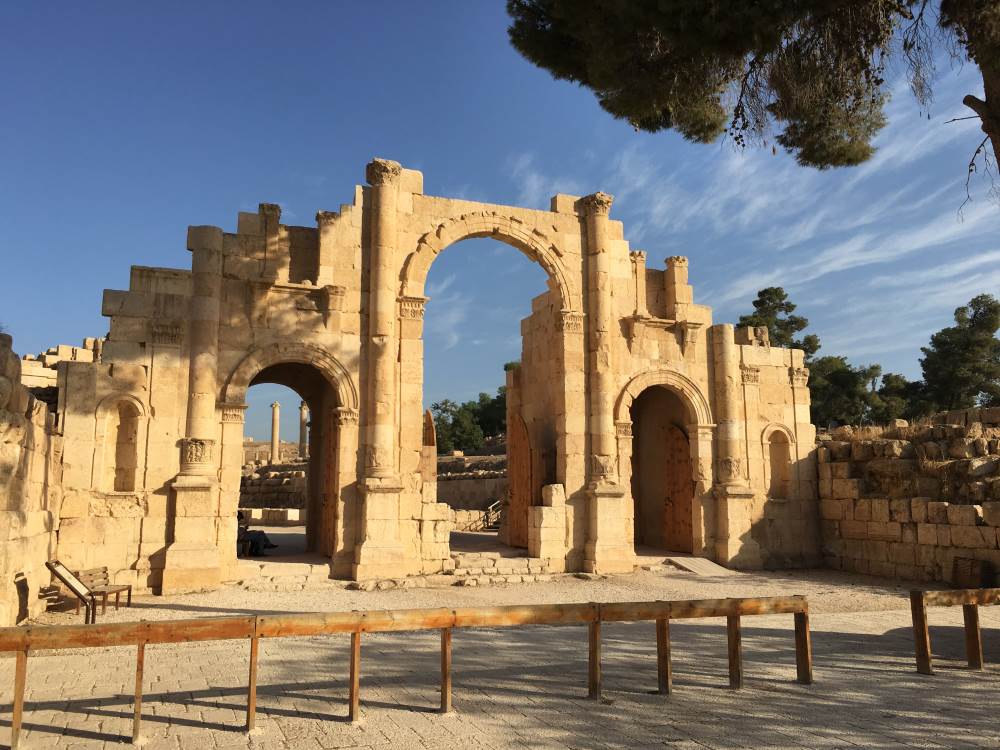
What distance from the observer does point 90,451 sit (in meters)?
11.3

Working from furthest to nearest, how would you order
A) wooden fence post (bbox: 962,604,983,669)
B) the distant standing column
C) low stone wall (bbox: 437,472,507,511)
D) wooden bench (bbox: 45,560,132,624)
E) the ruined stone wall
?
the distant standing column < low stone wall (bbox: 437,472,507,511) < the ruined stone wall < wooden bench (bbox: 45,560,132,624) < wooden fence post (bbox: 962,604,983,669)

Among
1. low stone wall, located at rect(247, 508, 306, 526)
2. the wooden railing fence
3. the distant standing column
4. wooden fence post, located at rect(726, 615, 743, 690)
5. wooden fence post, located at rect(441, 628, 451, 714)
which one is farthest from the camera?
the distant standing column

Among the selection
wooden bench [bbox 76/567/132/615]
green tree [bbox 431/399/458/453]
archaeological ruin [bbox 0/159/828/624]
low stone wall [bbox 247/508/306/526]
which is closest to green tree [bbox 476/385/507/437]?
green tree [bbox 431/399/458/453]

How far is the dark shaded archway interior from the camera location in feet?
50.3

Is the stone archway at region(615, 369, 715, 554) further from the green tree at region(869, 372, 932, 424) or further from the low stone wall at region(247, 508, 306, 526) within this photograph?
the green tree at region(869, 372, 932, 424)

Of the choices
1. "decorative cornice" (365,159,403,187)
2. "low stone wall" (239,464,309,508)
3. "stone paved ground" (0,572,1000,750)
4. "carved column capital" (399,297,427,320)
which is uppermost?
"decorative cornice" (365,159,403,187)

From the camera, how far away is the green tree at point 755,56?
7.27 m

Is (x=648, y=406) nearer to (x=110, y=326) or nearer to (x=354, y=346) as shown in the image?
(x=354, y=346)

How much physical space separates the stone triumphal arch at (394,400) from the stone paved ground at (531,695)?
4696mm

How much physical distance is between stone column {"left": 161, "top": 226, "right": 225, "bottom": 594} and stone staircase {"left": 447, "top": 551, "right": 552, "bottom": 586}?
12.9 feet

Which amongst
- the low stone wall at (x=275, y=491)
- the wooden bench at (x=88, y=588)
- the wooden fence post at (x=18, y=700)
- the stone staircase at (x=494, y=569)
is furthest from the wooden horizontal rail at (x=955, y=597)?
the low stone wall at (x=275, y=491)

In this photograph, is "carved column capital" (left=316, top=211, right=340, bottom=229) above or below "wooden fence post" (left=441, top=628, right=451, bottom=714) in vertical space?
above

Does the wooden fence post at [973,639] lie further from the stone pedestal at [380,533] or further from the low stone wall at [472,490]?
the low stone wall at [472,490]

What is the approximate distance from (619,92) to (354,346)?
6.30m
